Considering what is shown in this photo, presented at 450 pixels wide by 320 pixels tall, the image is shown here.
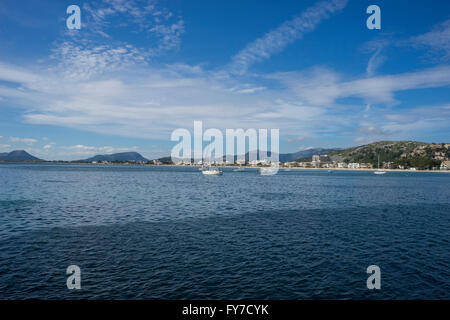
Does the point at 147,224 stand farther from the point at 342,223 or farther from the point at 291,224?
the point at 342,223

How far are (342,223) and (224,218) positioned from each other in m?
16.7

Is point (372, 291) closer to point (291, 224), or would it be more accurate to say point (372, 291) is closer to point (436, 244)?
point (436, 244)

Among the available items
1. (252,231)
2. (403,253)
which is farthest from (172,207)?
(403,253)

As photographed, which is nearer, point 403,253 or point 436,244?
point 403,253

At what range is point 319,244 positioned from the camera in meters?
28.5
